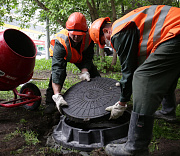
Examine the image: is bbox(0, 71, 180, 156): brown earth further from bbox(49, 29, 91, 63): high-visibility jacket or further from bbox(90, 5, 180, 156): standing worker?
bbox(49, 29, 91, 63): high-visibility jacket

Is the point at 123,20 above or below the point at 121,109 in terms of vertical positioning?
above

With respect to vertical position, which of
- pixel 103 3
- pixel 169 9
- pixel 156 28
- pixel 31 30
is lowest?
pixel 31 30

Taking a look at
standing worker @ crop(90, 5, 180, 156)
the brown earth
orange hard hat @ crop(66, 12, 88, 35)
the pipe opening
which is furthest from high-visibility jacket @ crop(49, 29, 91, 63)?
standing worker @ crop(90, 5, 180, 156)

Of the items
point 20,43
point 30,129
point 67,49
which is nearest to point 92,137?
point 30,129

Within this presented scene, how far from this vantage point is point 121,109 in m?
2.28

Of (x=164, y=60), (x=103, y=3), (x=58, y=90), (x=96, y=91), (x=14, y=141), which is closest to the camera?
(x=164, y=60)

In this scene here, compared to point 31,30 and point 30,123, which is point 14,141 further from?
point 31,30

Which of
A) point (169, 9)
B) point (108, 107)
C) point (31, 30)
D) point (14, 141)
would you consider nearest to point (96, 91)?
point (108, 107)

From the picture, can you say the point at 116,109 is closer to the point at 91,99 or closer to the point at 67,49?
the point at 91,99

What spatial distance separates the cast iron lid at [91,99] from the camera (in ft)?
8.01

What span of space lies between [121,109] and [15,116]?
209cm

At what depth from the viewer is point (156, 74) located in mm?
1688

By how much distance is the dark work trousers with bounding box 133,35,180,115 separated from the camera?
1660 mm

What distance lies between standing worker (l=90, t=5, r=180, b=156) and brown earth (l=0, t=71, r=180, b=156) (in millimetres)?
512
